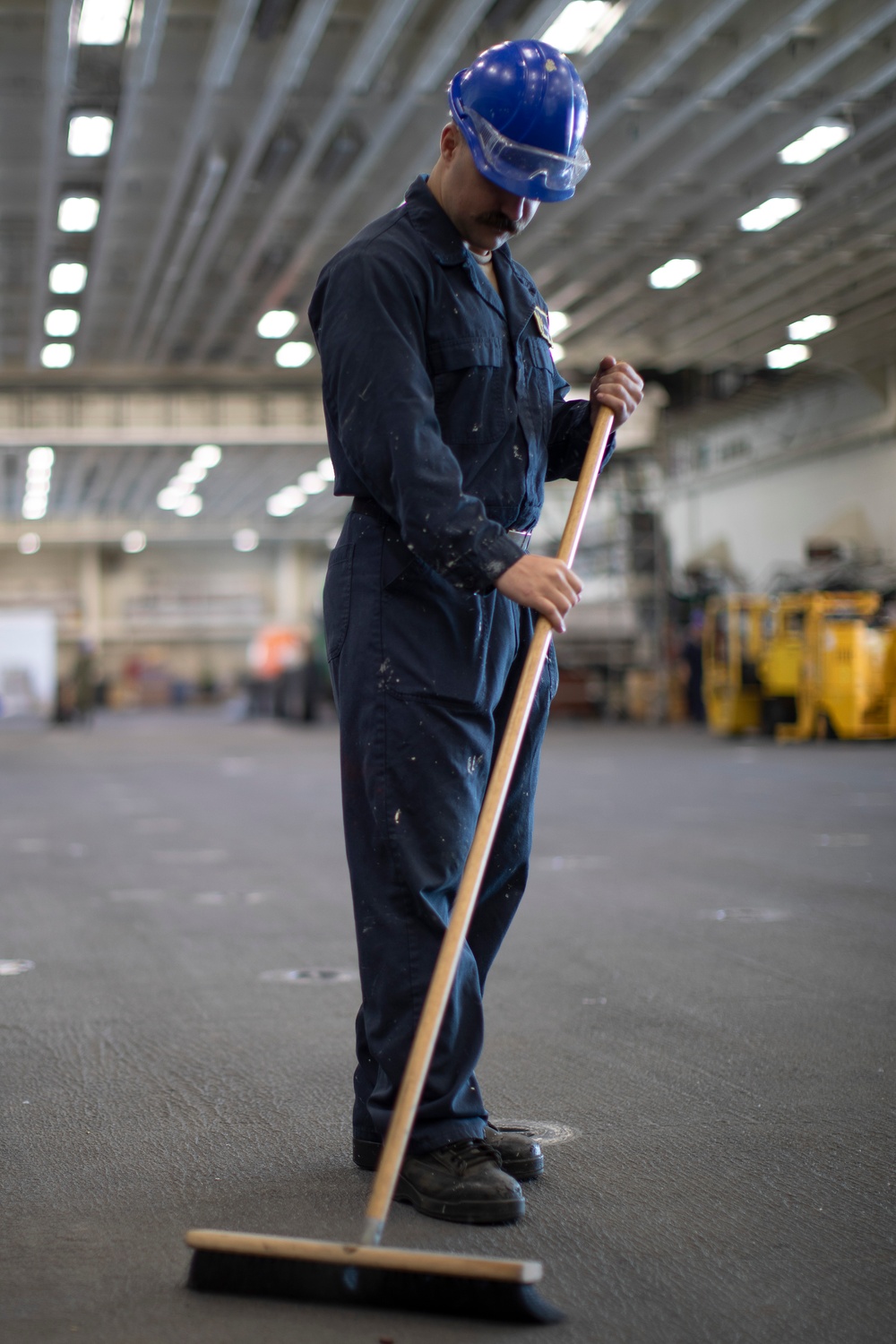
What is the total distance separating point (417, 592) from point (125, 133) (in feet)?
37.2

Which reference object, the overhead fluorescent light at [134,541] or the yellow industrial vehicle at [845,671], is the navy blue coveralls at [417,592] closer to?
the yellow industrial vehicle at [845,671]

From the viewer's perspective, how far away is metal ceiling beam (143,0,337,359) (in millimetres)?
10023

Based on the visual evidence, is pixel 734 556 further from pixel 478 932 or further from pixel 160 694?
pixel 478 932

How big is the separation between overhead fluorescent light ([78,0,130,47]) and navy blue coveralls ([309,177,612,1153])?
349 inches

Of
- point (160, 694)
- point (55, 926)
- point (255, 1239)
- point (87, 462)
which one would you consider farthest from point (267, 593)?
point (255, 1239)

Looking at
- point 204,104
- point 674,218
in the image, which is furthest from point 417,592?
point 674,218

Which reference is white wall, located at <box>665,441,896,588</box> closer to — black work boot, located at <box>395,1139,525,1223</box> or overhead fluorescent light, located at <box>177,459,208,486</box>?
overhead fluorescent light, located at <box>177,459,208,486</box>

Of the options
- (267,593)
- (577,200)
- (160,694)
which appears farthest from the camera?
(267,593)

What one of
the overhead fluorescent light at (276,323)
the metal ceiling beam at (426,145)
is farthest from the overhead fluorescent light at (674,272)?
the overhead fluorescent light at (276,323)

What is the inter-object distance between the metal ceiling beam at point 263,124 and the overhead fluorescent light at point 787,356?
9.44 meters

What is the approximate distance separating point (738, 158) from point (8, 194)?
760 cm

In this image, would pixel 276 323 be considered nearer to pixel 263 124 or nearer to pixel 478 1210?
pixel 263 124

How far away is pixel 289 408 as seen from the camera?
23812 millimetres

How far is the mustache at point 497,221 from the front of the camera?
6.98 ft
